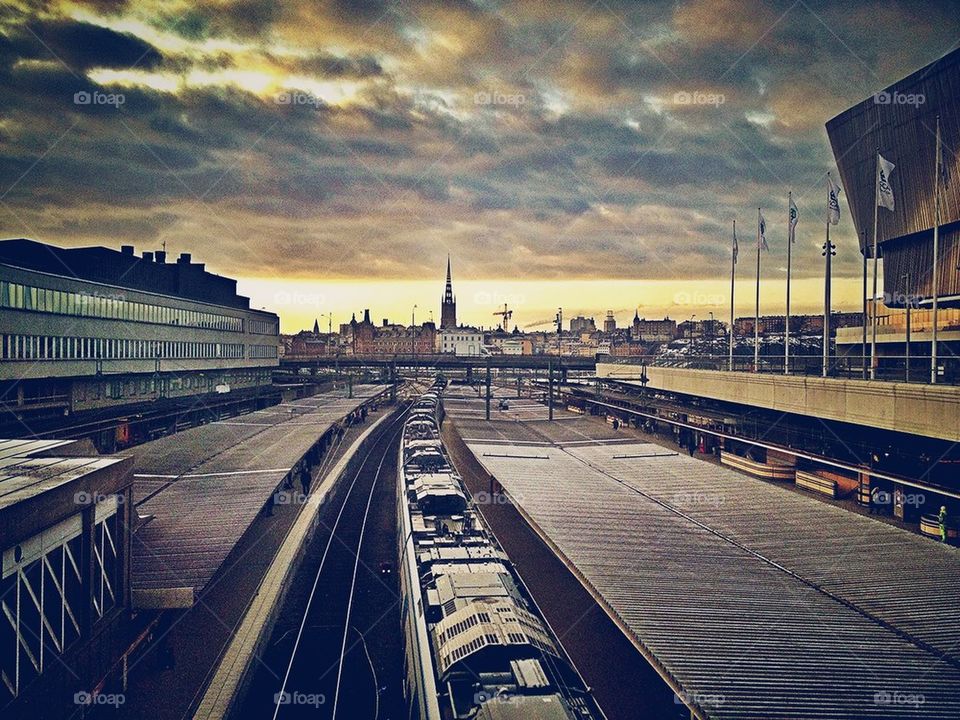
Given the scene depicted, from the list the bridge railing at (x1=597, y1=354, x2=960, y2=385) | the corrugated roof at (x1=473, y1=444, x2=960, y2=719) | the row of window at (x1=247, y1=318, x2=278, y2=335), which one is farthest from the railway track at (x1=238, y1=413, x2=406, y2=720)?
the row of window at (x1=247, y1=318, x2=278, y2=335)

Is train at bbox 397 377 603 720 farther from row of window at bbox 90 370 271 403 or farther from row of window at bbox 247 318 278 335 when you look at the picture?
row of window at bbox 247 318 278 335

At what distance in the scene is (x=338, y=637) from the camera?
791 inches

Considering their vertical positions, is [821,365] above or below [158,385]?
above

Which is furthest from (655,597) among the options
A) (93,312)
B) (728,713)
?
(93,312)

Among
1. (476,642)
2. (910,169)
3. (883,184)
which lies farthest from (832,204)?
(476,642)

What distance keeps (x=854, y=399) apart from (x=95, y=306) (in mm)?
48415

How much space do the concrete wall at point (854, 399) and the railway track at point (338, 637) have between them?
19.1 m

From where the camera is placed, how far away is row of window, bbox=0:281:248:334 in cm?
3816

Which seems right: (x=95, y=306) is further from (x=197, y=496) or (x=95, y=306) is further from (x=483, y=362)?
(x=483, y=362)

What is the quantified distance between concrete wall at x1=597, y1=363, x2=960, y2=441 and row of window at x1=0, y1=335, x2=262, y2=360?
42.4 meters

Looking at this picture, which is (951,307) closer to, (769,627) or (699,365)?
(699,365)

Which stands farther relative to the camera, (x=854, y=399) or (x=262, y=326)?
(x=262, y=326)

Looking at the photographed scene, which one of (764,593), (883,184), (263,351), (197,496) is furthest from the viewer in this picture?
(263,351)

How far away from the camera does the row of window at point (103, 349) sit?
38.3 meters
